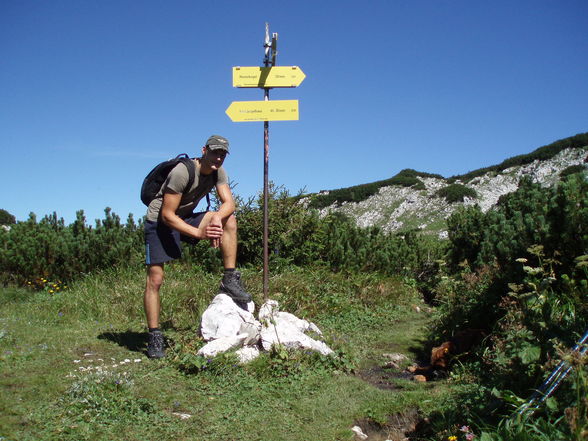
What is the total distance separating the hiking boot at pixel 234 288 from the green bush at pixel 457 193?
85.8 ft

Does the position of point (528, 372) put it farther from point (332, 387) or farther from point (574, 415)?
point (332, 387)

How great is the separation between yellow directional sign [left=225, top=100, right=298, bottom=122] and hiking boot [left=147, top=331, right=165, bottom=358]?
258cm

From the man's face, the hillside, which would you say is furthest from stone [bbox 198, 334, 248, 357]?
the hillside

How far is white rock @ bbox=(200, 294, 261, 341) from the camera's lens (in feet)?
16.0

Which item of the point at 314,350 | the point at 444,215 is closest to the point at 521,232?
the point at 314,350

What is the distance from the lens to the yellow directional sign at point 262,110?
225 inches

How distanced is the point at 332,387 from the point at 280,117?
10.2 ft

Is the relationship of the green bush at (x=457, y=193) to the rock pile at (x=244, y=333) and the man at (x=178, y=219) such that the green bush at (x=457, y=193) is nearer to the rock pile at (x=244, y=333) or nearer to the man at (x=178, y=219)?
the rock pile at (x=244, y=333)

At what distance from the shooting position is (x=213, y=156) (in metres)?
4.80

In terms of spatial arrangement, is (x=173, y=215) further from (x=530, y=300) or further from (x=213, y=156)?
(x=530, y=300)

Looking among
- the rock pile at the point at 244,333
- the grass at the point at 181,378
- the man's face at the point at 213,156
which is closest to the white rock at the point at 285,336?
the rock pile at the point at 244,333

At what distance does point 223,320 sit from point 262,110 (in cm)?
248

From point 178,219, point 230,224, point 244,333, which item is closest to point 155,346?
point 244,333

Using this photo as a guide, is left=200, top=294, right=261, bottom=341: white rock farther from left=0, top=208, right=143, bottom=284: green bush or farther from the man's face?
left=0, top=208, right=143, bottom=284: green bush
